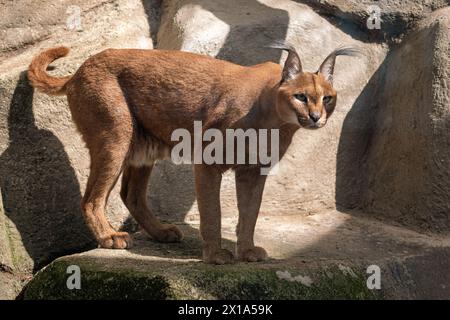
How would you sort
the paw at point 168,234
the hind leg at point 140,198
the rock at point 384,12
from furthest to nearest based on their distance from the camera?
1. the rock at point 384,12
2. the hind leg at point 140,198
3. the paw at point 168,234

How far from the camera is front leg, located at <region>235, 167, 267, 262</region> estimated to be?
5996 mm

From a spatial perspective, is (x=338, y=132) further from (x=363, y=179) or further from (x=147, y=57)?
(x=147, y=57)

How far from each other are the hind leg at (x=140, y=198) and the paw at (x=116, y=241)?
0.39m

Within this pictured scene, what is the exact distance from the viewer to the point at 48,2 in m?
8.01

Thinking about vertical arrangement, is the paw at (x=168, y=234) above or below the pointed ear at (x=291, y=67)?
below

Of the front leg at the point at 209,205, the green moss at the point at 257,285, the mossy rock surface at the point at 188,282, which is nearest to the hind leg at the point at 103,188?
the mossy rock surface at the point at 188,282

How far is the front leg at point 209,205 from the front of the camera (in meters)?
5.81

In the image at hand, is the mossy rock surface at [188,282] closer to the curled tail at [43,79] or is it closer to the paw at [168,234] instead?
the paw at [168,234]

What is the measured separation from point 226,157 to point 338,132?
1.95 metres

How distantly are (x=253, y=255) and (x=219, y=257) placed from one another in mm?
290

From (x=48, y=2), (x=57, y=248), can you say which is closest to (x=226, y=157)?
(x=57, y=248)

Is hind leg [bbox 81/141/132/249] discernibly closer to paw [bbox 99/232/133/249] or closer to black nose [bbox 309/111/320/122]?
paw [bbox 99/232/133/249]

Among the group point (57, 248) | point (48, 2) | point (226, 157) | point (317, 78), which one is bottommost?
point (57, 248)

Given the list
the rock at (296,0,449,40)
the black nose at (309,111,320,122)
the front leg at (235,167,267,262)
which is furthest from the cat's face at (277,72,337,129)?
the rock at (296,0,449,40)
